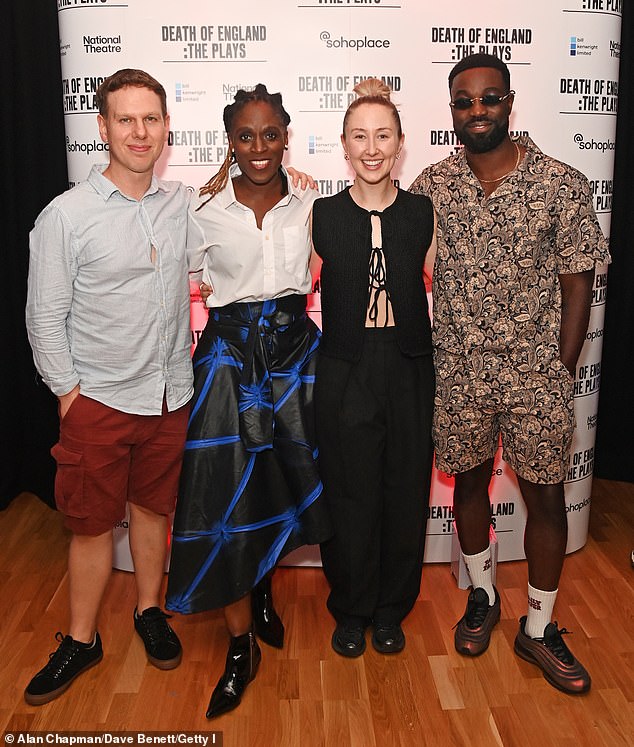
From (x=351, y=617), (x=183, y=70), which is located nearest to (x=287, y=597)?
(x=351, y=617)

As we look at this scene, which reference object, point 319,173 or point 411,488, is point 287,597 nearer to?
point 411,488

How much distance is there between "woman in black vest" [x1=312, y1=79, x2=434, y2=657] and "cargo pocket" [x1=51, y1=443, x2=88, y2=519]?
0.73 metres

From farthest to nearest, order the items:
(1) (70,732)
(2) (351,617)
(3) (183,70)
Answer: (3) (183,70), (2) (351,617), (1) (70,732)

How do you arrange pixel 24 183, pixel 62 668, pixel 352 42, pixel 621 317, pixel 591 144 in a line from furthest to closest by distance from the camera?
pixel 621 317 < pixel 24 183 < pixel 591 144 < pixel 352 42 < pixel 62 668

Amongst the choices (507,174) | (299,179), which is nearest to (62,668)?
(299,179)

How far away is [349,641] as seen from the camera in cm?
277

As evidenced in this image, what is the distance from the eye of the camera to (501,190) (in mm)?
2436

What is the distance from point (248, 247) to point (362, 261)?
338mm

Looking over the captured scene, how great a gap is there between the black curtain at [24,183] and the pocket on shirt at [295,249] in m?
1.54

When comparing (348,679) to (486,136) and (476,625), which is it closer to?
(476,625)

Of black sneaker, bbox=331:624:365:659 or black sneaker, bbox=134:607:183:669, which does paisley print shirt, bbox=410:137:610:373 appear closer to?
black sneaker, bbox=331:624:365:659

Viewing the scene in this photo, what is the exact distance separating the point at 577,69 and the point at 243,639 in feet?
7.53

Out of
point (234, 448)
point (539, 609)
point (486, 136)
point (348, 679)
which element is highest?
point (486, 136)

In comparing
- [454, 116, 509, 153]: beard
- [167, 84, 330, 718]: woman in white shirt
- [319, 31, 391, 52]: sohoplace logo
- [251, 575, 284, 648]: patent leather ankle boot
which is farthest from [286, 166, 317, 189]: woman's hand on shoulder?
[251, 575, 284, 648]: patent leather ankle boot
